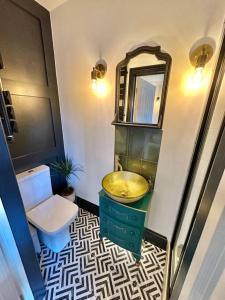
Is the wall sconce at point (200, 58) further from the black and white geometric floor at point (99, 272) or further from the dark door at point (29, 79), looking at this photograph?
the black and white geometric floor at point (99, 272)

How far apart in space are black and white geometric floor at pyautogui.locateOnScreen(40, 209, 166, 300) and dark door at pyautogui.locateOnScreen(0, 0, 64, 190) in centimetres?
105

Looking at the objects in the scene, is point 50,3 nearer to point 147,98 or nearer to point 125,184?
point 147,98

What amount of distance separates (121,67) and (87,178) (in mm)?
1389

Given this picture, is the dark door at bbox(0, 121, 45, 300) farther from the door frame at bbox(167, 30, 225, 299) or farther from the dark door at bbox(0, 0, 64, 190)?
the door frame at bbox(167, 30, 225, 299)

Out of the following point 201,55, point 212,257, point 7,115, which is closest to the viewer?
point 212,257

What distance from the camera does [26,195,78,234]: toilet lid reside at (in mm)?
1278

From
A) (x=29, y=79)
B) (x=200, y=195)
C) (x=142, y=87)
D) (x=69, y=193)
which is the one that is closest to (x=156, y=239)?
(x=200, y=195)

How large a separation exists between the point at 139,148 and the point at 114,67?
82cm

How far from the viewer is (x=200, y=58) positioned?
94 centimetres

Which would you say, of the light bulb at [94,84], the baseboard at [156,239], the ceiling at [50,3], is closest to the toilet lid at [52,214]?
the baseboard at [156,239]

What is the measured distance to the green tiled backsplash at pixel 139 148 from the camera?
131cm

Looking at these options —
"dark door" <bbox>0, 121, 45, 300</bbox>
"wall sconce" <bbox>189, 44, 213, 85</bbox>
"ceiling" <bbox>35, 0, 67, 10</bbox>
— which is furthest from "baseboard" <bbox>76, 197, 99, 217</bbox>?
"ceiling" <bbox>35, 0, 67, 10</bbox>

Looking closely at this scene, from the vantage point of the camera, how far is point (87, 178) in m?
1.89

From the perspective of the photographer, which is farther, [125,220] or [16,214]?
[125,220]
